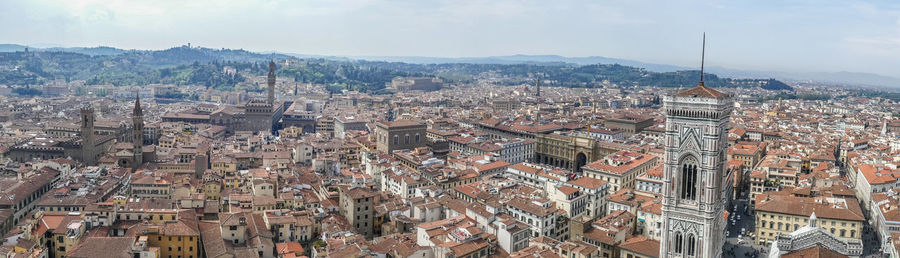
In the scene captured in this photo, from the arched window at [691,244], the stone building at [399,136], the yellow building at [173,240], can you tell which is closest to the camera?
the arched window at [691,244]

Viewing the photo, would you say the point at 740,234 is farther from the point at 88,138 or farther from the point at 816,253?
the point at 88,138

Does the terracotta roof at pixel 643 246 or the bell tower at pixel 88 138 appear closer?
the terracotta roof at pixel 643 246

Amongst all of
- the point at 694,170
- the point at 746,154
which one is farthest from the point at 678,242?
the point at 746,154

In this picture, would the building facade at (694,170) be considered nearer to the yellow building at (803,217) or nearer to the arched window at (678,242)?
the arched window at (678,242)

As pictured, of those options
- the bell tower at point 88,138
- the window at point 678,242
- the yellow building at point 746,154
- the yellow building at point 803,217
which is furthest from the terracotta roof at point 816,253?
the bell tower at point 88,138

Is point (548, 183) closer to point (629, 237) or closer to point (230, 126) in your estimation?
point (629, 237)

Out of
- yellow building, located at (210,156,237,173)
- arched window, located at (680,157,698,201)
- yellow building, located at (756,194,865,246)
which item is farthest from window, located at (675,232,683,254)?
yellow building, located at (210,156,237,173)
